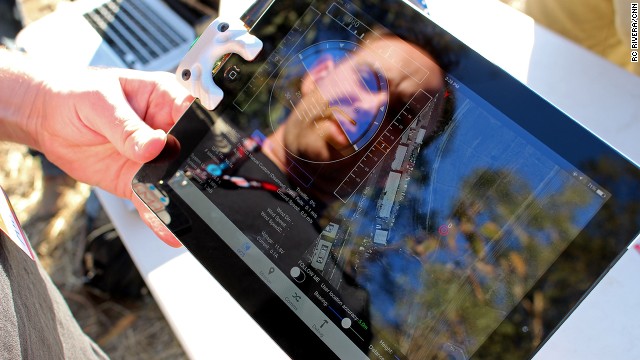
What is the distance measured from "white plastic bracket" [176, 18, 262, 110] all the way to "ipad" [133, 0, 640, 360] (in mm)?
11

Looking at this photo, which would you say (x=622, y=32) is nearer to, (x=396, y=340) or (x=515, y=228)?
(x=515, y=228)

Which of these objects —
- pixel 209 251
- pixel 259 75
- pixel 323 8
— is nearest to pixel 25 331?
pixel 209 251

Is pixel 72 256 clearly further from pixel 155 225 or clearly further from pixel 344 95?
pixel 344 95

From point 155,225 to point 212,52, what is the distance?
317mm

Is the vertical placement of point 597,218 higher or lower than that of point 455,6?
lower

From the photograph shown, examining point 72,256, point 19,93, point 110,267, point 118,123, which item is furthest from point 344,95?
point 72,256

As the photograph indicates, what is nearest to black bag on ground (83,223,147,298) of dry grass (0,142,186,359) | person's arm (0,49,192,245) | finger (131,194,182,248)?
dry grass (0,142,186,359)

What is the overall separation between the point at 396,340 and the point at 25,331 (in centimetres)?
41

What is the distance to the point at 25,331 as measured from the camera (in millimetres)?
626

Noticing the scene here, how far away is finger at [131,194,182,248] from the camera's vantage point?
34.0 inches

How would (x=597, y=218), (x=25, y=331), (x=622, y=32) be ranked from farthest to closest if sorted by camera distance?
(x=622, y=32) < (x=25, y=331) < (x=597, y=218)
